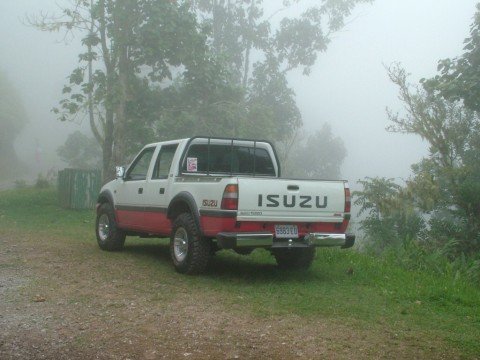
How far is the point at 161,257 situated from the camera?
1022cm

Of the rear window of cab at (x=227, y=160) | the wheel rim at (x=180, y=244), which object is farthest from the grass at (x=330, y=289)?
the rear window of cab at (x=227, y=160)

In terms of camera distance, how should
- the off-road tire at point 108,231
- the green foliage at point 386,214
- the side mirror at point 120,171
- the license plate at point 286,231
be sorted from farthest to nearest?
the green foliage at point 386,214 → the off-road tire at point 108,231 → the side mirror at point 120,171 → the license plate at point 286,231

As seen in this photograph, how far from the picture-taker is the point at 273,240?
25.4 ft

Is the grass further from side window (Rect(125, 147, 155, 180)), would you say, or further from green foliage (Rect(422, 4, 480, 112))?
green foliage (Rect(422, 4, 480, 112))

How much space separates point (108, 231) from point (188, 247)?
309cm

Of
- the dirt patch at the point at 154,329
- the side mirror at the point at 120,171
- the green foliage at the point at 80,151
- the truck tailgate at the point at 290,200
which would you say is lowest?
the dirt patch at the point at 154,329

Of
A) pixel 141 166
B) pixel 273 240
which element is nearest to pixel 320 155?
pixel 141 166

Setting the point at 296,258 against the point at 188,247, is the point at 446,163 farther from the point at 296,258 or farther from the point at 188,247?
the point at 188,247

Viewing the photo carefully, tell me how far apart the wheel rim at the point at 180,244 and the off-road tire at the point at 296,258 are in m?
1.49

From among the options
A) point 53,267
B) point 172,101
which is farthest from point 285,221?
point 172,101

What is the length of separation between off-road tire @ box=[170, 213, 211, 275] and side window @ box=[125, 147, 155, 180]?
6.00ft

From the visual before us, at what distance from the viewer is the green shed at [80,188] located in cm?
2008

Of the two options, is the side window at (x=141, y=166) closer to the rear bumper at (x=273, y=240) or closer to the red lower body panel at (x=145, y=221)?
the red lower body panel at (x=145, y=221)

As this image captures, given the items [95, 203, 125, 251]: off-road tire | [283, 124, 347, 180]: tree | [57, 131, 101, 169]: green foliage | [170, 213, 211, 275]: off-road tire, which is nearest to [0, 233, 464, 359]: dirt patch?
[170, 213, 211, 275]: off-road tire
